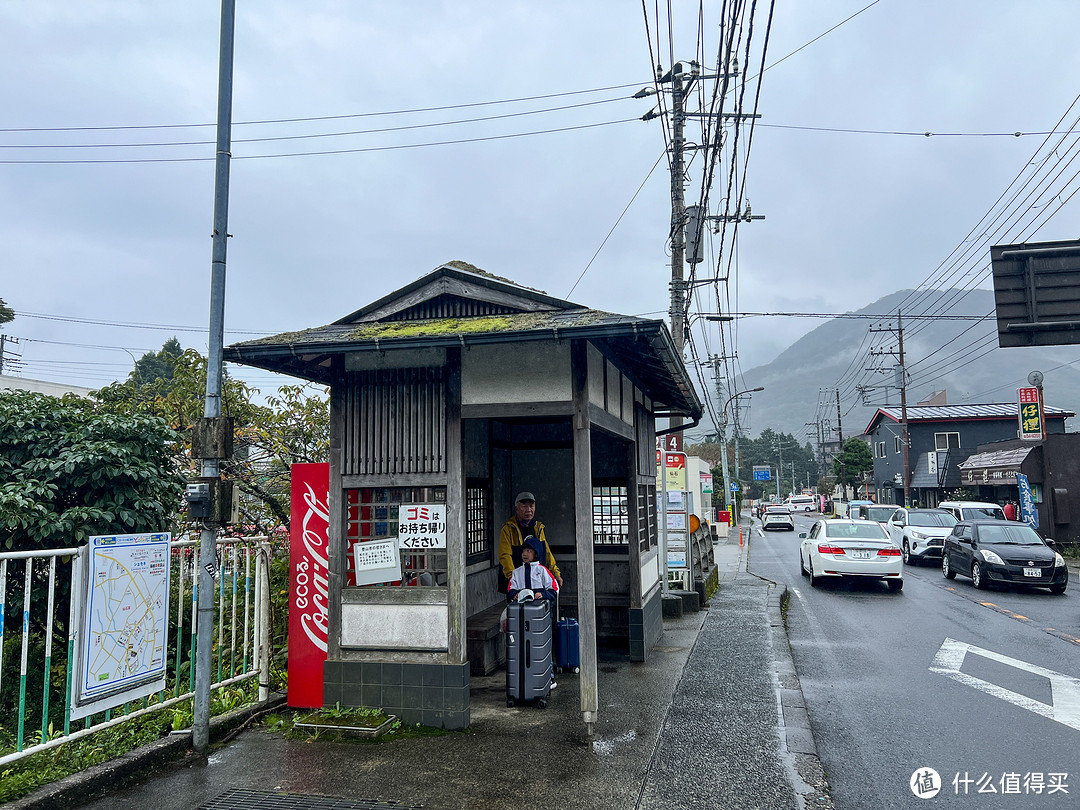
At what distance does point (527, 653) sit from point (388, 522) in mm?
1786

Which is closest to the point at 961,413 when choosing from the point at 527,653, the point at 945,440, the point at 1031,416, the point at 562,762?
the point at 945,440

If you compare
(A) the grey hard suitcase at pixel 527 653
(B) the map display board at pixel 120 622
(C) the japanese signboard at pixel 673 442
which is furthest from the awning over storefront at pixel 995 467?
(B) the map display board at pixel 120 622

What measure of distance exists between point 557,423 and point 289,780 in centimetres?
569

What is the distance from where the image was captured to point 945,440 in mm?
45000

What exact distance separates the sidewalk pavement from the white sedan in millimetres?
9152

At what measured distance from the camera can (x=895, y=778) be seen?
5.10 metres

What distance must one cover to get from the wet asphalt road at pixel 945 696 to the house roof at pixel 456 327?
146 inches

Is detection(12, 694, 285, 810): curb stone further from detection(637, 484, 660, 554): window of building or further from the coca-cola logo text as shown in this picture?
detection(637, 484, 660, 554): window of building

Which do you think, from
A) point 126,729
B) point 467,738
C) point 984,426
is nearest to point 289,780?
point 467,738

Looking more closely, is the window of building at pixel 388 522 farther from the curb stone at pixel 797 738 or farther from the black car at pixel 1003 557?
the black car at pixel 1003 557

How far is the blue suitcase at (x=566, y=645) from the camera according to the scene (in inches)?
299

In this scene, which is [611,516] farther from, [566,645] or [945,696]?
[945,696]

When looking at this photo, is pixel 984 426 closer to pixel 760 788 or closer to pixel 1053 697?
pixel 1053 697

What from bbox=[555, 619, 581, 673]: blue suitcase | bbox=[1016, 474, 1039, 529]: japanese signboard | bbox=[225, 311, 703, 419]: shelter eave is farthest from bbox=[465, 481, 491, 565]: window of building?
bbox=[1016, 474, 1039, 529]: japanese signboard
